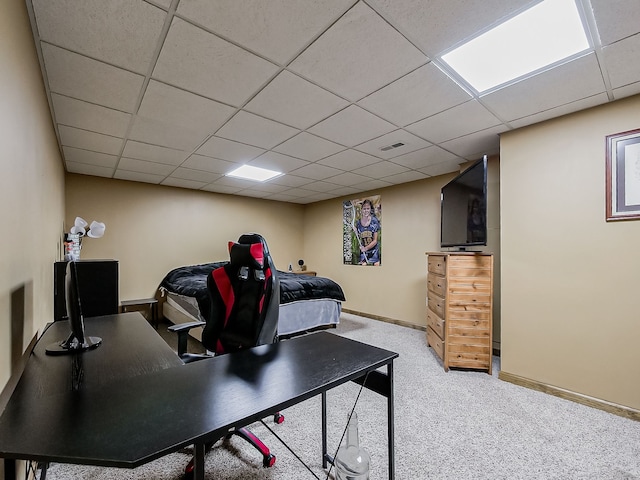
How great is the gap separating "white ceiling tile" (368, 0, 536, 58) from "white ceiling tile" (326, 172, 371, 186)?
275 centimetres

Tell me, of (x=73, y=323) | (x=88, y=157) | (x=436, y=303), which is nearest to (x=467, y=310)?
(x=436, y=303)

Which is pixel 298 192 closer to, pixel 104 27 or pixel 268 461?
pixel 104 27

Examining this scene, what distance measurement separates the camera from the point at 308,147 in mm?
3281

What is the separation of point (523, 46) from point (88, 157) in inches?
178

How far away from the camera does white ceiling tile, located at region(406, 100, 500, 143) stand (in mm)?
2441

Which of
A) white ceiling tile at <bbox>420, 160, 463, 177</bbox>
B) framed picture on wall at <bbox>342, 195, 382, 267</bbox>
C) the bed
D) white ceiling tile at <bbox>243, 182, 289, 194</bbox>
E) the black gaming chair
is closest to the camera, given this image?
the black gaming chair

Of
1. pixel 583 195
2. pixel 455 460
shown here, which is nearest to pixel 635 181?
pixel 583 195

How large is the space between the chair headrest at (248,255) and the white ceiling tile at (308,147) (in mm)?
1466

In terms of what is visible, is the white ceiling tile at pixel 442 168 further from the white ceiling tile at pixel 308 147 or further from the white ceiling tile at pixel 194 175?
the white ceiling tile at pixel 194 175

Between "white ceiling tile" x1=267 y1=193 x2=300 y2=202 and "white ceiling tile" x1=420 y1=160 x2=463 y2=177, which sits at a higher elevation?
"white ceiling tile" x1=420 y1=160 x2=463 y2=177

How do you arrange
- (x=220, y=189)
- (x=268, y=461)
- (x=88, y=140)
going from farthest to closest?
(x=220, y=189) < (x=88, y=140) < (x=268, y=461)

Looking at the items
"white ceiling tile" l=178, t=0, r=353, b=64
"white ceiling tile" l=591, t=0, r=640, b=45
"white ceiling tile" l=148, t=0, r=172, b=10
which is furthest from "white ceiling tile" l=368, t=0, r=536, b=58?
"white ceiling tile" l=148, t=0, r=172, b=10

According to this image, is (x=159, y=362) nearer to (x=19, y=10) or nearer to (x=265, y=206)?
(x=19, y=10)

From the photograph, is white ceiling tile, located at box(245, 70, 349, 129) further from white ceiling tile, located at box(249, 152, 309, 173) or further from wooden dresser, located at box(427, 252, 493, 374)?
wooden dresser, located at box(427, 252, 493, 374)
